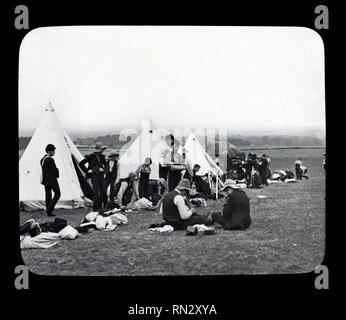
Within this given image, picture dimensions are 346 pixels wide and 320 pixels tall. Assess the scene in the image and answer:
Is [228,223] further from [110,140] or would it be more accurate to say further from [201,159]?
[110,140]

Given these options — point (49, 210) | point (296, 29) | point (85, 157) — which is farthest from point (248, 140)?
point (49, 210)

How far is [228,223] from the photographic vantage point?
21.5 ft

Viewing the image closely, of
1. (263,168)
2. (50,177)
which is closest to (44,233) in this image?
(50,177)

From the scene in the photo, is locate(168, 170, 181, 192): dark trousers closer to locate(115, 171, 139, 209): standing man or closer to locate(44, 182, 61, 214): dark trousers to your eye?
locate(115, 171, 139, 209): standing man

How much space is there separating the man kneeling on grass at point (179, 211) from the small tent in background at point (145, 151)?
337 millimetres

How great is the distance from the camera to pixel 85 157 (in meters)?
6.70

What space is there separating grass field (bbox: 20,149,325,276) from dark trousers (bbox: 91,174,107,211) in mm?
156

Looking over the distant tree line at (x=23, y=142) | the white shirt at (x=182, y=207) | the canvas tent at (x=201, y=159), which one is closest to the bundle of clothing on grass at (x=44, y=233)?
the distant tree line at (x=23, y=142)

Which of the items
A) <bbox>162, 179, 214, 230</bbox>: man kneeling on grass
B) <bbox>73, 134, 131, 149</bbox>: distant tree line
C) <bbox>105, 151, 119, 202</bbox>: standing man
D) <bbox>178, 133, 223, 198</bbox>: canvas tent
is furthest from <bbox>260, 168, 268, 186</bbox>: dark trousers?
<bbox>105, 151, 119, 202</bbox>: standing man

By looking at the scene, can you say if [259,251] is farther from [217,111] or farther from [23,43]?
[23,43]

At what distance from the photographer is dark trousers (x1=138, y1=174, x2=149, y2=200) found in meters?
6.64

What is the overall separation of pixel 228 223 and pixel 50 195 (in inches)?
96.4

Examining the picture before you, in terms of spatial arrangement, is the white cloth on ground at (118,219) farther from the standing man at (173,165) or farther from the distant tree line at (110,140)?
the distant tree line at (110,140)

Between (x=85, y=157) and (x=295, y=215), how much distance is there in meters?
2.97
